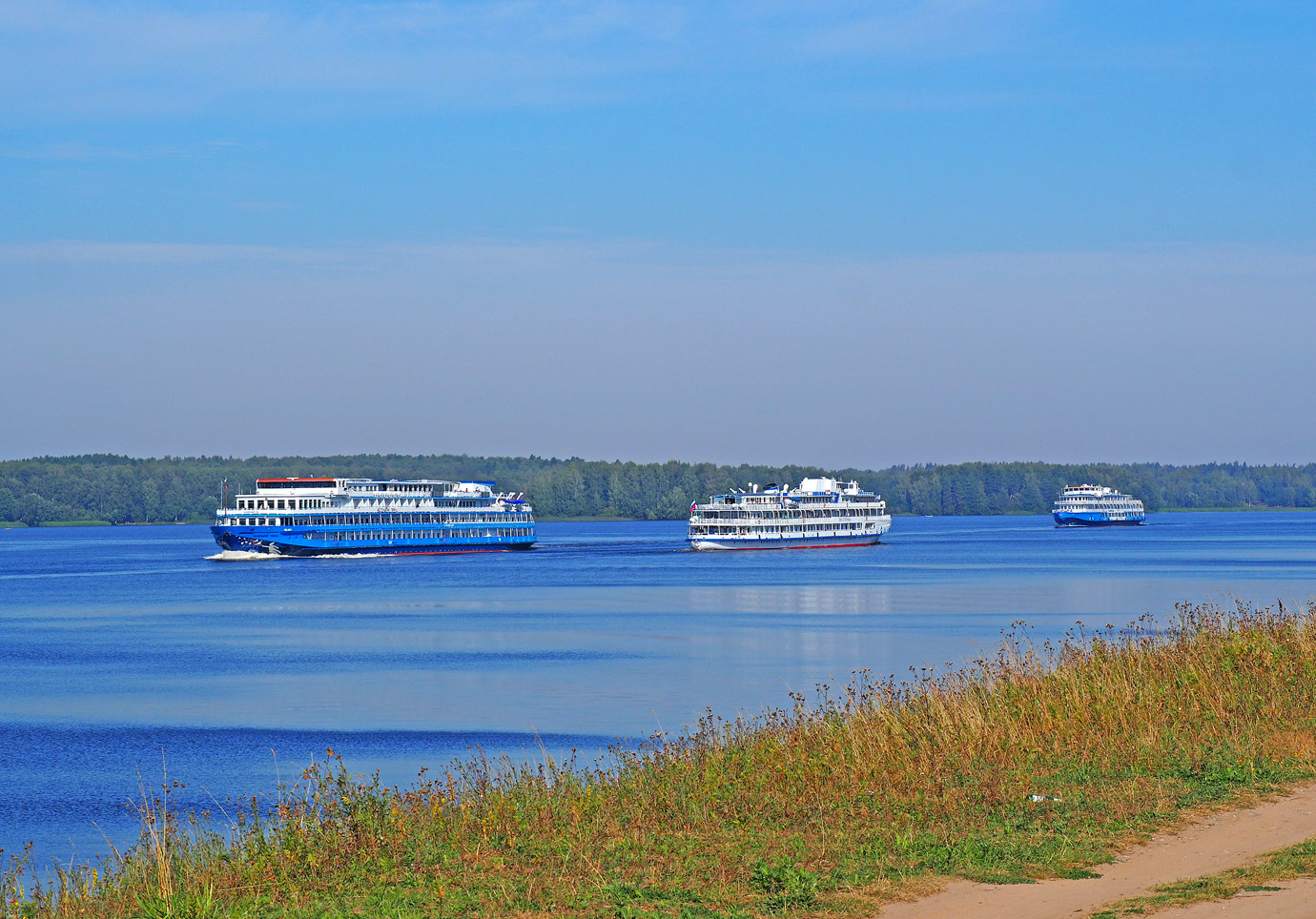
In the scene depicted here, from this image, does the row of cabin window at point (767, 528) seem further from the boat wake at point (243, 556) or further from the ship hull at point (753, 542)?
the boat wake at point (243, 556)

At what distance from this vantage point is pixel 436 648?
53188 millimetres

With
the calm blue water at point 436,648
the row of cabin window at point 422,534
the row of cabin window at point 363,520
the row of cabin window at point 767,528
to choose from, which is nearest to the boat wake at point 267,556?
the row of cabin window at point 422,534

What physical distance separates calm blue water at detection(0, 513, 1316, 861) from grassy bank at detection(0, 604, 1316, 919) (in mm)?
7516

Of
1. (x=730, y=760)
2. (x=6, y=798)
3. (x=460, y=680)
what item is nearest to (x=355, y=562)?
(x=460, y=680)

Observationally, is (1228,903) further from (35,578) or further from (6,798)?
(35,578)

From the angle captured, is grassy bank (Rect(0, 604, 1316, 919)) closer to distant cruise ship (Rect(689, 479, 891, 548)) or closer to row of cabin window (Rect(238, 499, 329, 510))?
row of cabin window (Rect(238, 499, 329, 510))

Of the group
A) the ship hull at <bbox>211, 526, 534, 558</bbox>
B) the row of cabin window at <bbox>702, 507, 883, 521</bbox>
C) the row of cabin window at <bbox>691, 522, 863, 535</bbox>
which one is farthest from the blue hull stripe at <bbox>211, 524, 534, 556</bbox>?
the row of cabin window at <bbox>702, 507, 883, 521</bbox>

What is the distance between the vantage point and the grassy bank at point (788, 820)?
12.2 metres

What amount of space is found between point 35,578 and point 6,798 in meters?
92.5

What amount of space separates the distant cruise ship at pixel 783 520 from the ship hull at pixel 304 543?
26.1m

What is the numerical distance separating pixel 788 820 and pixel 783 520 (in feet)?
402

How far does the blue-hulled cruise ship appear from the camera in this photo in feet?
404

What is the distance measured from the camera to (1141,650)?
77.9 ft

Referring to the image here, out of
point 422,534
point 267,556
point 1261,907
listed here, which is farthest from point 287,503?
point 1261,907
